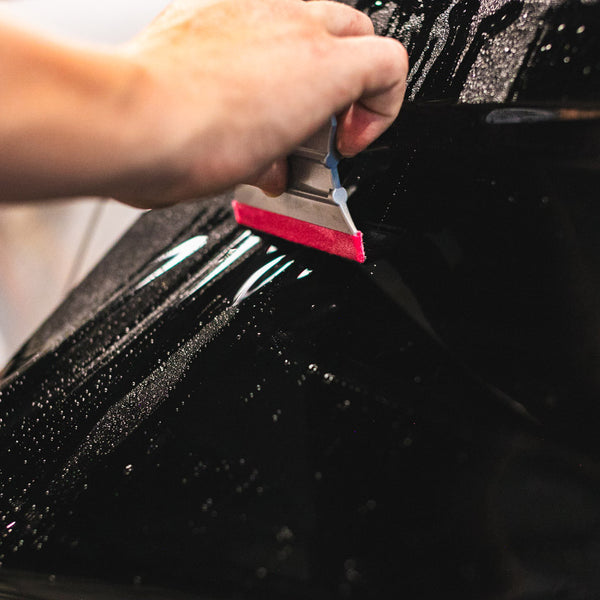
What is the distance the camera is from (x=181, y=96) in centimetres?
33

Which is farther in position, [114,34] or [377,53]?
[114,34]

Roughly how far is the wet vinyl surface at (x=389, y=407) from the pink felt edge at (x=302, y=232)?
0.01 metres

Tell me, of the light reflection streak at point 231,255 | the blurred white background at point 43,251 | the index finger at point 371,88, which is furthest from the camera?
the blurred white background at point 43,251

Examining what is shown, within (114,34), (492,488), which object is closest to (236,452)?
(492,488)

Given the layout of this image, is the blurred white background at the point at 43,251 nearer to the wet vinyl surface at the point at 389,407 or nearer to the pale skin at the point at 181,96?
the wet vinyl surface at the point at 389,407

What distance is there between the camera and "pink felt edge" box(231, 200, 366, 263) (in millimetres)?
517

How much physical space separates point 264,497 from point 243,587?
54mm

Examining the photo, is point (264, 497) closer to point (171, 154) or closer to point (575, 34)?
point (171, 154)

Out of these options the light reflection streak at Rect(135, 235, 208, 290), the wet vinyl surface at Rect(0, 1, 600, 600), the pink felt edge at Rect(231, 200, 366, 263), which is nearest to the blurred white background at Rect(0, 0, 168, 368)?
the light reflection streak at Rect(135, 235, 208, 290)

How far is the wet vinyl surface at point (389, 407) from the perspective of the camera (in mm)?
346

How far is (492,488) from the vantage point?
0.35 m

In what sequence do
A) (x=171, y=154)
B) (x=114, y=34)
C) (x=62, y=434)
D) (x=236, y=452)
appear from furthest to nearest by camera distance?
(x=114, y=34), (x=62, y=434), (x=236, y=452), (x=171, y=154)

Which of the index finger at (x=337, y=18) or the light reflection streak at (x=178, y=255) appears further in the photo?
Answer: the light reflection streak at (x=178, y=255)

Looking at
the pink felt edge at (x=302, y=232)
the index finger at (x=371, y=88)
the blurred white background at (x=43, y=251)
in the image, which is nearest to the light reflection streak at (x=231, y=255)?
the pink felt edge at (x=302, y=232)
